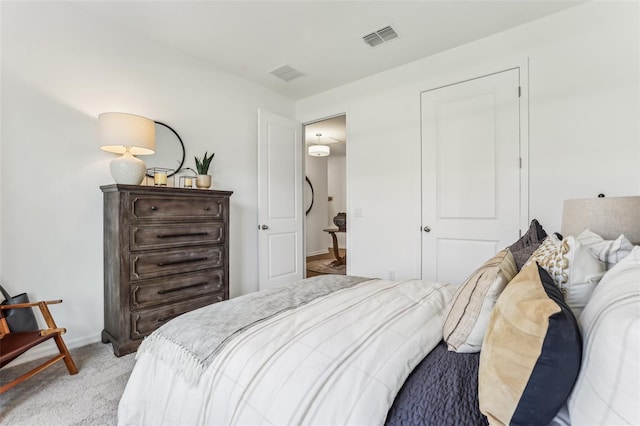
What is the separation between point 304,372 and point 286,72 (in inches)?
129

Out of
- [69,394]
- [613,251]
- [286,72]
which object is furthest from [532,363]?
[286,72]

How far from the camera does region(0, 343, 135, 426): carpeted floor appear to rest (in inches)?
58.2

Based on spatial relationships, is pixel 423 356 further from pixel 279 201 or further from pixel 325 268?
pixel 325 268

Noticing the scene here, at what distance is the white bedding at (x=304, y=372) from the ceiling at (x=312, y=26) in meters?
2.27

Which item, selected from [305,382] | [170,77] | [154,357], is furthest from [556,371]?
[170,77]

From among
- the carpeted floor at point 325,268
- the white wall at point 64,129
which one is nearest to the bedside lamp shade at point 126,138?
the white wall at point 64,129

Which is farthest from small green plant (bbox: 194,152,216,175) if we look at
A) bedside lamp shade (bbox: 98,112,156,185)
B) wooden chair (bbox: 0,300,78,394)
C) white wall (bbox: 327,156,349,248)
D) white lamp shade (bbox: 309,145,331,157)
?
white wall (bbox: 327,156,349,248)

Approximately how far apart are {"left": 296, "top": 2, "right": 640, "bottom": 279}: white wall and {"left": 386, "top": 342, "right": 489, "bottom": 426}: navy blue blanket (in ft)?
7.01

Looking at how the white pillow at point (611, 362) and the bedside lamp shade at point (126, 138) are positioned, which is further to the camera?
the bedside lamp shade at point (126, 138)

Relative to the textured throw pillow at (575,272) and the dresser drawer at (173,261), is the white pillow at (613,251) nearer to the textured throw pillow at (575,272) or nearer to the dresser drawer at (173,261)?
the textured throw pillow at (575,272)

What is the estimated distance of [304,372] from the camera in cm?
82

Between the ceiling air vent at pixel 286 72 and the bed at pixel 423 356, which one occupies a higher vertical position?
the ceiling air vent at pixel 286 72

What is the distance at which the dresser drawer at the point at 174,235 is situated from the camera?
2.19 m

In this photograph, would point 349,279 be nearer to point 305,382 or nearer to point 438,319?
point 438,319
